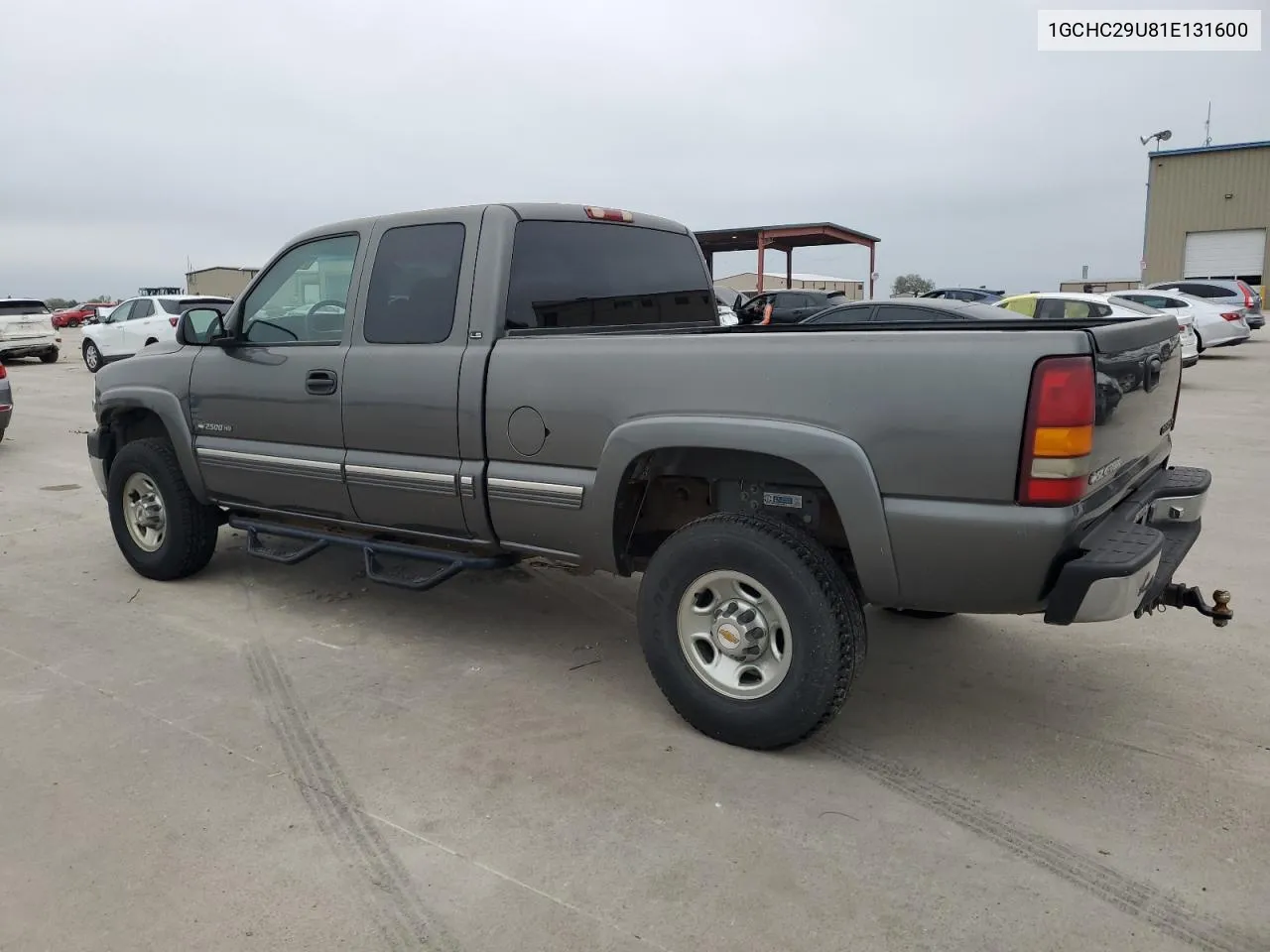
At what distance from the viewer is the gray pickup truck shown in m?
2.88

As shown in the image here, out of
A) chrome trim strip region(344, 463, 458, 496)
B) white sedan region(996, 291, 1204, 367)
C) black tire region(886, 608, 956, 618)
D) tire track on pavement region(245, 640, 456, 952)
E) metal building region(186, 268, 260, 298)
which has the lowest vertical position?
black tire region(886, 608, 956, 618)

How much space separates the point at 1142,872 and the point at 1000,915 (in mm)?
498

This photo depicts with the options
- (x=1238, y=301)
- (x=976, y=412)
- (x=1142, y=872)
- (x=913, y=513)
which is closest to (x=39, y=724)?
(x=913, y=513)

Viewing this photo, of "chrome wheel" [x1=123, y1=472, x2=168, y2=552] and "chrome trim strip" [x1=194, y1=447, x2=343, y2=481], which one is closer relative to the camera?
"chrome trim strip" [x1=194, y1=447, x2=343, y2=481]

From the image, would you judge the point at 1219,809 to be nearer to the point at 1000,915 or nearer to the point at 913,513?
the point at 1000,915

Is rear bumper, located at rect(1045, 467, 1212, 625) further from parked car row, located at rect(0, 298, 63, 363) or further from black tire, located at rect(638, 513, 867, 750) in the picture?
parked car row, located at rect(0, 298, 63, 363)

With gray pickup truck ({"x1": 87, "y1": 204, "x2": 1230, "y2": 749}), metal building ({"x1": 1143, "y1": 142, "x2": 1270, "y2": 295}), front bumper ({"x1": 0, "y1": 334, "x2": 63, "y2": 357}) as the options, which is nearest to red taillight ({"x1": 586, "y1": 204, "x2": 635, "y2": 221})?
gray pickup truck ({"x1": 87, "y1": 204, "x2": 1230, "y2": 749})

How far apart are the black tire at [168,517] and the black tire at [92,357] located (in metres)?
18.0

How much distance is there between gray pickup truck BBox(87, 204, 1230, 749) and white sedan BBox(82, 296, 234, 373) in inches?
655

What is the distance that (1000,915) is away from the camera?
2.53 m

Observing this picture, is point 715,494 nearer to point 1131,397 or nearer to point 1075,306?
point 1131,397

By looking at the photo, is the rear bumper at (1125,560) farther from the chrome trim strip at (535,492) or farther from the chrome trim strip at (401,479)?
the chrome trim strip at (401,479)

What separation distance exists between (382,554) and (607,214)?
1.98 m

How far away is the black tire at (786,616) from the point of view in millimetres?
3191
